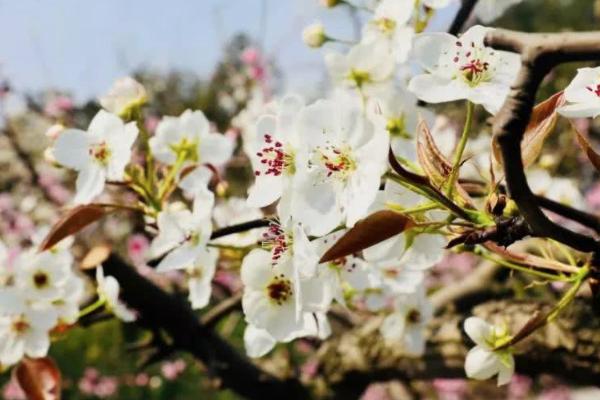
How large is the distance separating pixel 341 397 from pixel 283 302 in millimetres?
897

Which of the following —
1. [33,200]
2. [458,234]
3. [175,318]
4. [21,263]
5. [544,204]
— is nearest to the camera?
[458,234]

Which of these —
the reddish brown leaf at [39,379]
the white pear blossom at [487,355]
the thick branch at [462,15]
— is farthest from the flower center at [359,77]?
the reddish brown leaf at [39,379]

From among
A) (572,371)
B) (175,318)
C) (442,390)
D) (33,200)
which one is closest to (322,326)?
(572,371)

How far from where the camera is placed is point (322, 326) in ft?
3.06

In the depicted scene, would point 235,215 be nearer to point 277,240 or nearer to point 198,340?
point 198,340

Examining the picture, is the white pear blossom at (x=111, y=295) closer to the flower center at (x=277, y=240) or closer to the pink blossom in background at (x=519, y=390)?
the flower center at (x=277, y=240)

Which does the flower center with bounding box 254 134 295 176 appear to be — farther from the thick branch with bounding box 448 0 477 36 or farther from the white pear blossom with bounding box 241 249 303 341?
the thick branch with bounding box 448 0 477 36

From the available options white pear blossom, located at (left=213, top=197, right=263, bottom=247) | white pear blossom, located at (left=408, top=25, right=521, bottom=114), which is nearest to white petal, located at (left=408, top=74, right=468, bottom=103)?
white pear blossom, located at (left=408, top=25, right=521, bottom=114)

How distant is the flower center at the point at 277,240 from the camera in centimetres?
67

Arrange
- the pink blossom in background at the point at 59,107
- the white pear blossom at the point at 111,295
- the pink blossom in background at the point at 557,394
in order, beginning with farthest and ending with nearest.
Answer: the pink blossom in background at the point at 557,394, the pink blossom in background at the point at 59,107, the white pear blossom at the point at 111,295

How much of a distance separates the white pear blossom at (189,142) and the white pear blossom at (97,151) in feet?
0.34

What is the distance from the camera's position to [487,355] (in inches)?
28.8

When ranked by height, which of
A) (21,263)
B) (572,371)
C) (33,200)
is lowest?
(33,200)

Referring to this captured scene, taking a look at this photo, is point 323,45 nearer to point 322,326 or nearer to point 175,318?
point 322,326
